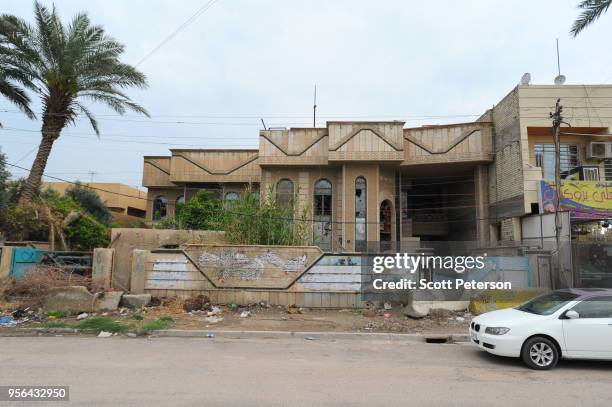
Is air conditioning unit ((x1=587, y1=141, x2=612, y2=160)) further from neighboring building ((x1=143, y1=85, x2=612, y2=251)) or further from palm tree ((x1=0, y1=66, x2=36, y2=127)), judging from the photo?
palm tree ((x1=0, y1=66, x2=36, y2=127))

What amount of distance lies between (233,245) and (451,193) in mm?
17927

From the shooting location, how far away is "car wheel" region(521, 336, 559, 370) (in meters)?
6.68

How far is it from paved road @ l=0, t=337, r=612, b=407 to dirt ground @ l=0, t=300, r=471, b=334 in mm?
1667

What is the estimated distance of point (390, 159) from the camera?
21328 mm

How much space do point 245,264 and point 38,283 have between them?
6.36 m

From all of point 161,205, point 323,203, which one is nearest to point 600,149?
point 323,203

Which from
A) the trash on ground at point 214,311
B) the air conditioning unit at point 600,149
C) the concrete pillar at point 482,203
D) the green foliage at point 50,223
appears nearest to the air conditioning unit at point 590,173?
the air conditioning unit at point 600,149

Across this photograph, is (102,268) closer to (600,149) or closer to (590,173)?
(590,173)

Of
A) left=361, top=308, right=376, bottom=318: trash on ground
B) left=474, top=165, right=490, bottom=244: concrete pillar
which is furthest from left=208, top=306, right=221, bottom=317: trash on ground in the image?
left=474, top=165, right=490, bottom=244: concrete pillar

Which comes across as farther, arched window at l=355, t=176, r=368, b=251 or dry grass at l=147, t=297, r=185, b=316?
arched window at l=355, t=176, r=368, b=251

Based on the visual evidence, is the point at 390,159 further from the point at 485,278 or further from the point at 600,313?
the point at 600,313

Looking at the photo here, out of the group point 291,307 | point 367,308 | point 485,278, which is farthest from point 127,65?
point 485,278

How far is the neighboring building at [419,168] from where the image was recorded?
738 inches

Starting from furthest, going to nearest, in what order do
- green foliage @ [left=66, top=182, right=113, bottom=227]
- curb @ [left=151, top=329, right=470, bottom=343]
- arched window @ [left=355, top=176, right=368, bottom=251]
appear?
green foliage @ [left=66, top=182, right=113, bottom=227] → arched window @ [left=355, top=176, right=368, bottom=251] → curb @ [left=151, top=329, right=470, bottom=343]
